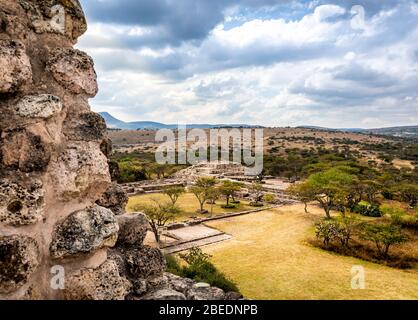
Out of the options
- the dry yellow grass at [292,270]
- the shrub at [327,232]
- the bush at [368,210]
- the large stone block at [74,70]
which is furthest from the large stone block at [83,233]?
the bush at [368,210]

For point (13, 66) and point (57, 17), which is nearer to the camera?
point (13, 66)

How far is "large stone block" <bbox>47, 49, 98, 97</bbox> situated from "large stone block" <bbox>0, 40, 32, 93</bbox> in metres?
0.23

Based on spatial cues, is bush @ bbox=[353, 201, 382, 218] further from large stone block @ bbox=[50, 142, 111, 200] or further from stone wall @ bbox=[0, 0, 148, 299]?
large stone block @ bbox=[50, 142, 111, 200]

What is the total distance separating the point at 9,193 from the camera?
2.46 meters

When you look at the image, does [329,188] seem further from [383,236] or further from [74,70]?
[74,70]

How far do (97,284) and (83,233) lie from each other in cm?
44

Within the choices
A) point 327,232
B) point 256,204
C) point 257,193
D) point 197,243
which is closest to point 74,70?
point 197,243

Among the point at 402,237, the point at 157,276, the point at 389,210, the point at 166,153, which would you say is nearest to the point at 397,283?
the point at 402,237

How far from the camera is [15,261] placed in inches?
94.7

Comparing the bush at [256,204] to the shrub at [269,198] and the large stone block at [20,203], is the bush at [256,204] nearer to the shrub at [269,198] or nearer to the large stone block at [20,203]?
the shrub at [269,198]

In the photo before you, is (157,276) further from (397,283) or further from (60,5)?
(397,283)

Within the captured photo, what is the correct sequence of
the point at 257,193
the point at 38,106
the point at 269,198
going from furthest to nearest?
the point at 257,193 → the point at 269,198 → the point at 38,106

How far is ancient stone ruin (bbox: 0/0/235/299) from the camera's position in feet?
8.23

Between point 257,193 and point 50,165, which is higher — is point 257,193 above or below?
Answer: below
